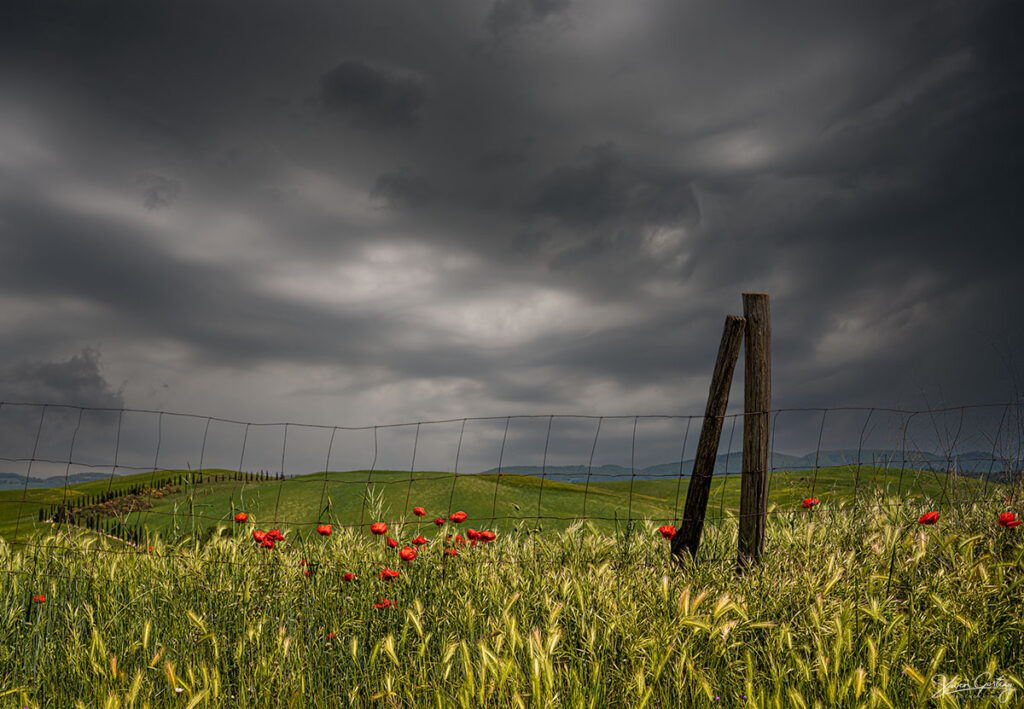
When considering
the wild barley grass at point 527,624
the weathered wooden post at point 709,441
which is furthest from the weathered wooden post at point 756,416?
the wild barley grass at point 527,624

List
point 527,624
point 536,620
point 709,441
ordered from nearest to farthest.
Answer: point 527,624 → point 536,620 → point 709,441

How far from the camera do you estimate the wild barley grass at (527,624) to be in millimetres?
2543

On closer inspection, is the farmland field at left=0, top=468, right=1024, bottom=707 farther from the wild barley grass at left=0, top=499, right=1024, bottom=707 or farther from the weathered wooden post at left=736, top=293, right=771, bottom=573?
the weathered wooden post at left=736, top=293, right=771, bottom=573

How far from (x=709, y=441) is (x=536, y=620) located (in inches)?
82.6

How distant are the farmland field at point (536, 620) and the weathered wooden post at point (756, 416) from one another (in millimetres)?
363

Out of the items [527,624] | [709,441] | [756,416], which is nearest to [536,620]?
[527,624]

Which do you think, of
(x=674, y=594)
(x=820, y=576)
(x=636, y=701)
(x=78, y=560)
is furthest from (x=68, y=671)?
(x=820, y=576)

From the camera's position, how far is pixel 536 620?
3691 mm

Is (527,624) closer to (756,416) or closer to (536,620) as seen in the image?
(536,620)

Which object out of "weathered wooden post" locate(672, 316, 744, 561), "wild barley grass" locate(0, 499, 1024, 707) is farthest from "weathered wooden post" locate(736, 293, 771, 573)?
"wild barley grass" locate(0, 499, 1024, 707)

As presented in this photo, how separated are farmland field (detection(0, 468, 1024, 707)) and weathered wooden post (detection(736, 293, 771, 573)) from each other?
1.19ft

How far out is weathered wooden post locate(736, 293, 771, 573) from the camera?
16.3 feet

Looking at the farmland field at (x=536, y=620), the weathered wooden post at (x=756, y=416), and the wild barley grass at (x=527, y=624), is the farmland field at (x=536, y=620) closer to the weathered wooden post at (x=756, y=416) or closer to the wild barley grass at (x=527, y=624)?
the wild barley grass at (x=527, y=624)

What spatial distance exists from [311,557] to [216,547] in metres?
0.96
